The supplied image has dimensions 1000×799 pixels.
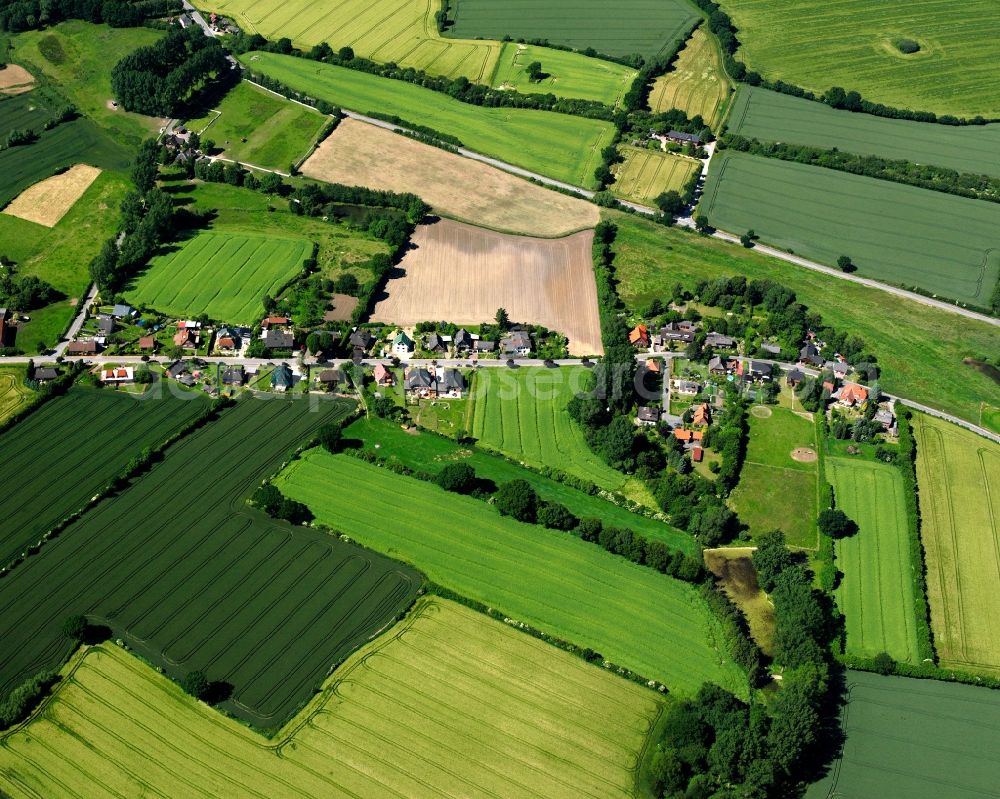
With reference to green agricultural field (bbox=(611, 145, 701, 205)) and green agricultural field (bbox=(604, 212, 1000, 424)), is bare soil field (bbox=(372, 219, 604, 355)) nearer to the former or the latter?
green agricultural field (bbox=(604, 212, 1000, 424))

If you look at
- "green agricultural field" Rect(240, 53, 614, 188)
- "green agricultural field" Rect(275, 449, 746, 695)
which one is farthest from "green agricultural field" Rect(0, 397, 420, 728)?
"green agricultural field" Rect(240, 53, 614, 188)

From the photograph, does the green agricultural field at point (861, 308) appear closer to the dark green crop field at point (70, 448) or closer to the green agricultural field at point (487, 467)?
the green agricultural field at point (487, 467)

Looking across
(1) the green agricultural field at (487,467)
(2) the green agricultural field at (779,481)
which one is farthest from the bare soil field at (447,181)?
(2) the green agricultural field at (779,481)

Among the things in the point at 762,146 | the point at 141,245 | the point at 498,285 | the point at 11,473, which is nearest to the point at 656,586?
the point at 498,285

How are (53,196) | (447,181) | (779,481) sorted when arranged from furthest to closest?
(447,181), (53,196), (779,481)

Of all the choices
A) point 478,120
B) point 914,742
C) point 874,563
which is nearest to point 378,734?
point 914,742

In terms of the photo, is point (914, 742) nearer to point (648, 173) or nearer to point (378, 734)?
point (378, 734)

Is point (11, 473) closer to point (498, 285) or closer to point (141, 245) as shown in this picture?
point (141, 245)
